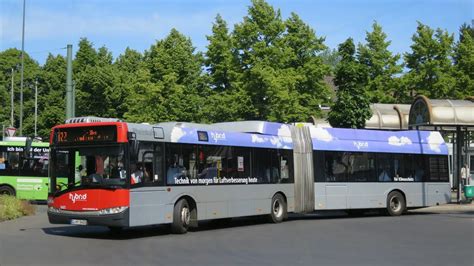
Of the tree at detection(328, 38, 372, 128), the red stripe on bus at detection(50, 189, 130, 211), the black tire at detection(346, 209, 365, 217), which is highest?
the tree at detection(328, 38, 372, 128)

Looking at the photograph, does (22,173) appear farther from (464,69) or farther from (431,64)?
(464,69)

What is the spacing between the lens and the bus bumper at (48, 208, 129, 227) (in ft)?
43.2

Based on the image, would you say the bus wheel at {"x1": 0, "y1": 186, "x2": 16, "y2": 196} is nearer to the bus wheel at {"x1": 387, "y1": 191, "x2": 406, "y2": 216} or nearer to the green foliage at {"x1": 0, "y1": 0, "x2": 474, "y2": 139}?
the green foliage at {"x1": 0, "y1": 0, "x2": 474, "y2": 139}

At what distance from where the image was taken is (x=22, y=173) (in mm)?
26906

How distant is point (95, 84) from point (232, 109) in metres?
15.1

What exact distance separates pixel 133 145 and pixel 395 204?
11865 millimetres

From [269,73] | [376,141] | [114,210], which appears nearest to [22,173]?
[269,73]

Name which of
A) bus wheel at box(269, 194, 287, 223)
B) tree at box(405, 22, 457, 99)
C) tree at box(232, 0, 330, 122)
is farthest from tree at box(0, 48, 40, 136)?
bus wheel at box(269, 194, 287, 223)

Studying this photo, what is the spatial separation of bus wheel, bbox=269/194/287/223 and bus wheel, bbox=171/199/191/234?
401cm

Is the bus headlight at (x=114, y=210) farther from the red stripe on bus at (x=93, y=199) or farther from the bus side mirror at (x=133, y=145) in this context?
the bus side mirror at (x=133, y=145)

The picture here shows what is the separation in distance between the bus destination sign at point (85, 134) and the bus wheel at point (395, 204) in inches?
467

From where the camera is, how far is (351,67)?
27062 mm

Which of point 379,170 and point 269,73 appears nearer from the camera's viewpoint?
point 379,170

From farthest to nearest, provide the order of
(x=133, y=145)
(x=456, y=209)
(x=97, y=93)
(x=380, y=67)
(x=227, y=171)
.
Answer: (x=97, y=93), (x=380, y=67), (x=456, y=209), (x=227, y=171), (x=133, y=145)
